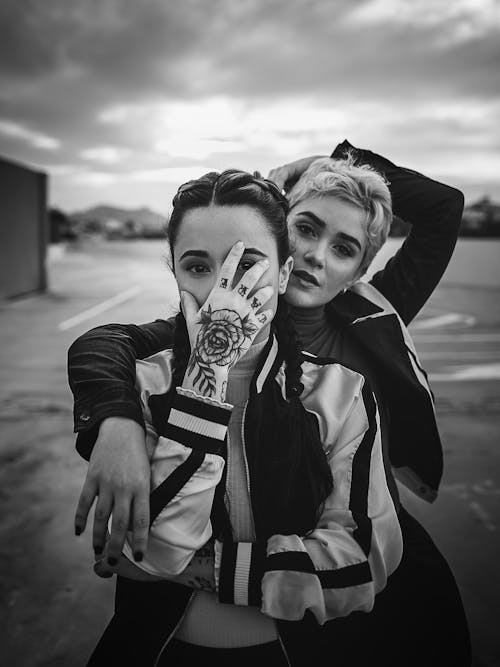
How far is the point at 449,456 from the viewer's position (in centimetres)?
320

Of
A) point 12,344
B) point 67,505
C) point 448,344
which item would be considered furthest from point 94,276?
point 67,505

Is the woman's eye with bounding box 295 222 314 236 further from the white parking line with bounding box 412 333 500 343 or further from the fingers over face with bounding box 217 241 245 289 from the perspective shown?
the white parking line with bounding box 412 333 500 343

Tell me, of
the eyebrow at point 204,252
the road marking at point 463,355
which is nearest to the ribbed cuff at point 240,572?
the eyebrow at point 204,252

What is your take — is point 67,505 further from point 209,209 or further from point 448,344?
point 448,344

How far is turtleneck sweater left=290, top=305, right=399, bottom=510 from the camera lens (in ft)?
4.33

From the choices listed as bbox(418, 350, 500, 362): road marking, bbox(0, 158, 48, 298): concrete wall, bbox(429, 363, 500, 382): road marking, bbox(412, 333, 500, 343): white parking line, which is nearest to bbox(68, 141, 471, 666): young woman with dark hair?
bbox(429, 363, 500, 382): road marking

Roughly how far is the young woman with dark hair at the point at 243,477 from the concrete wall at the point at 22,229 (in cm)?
874

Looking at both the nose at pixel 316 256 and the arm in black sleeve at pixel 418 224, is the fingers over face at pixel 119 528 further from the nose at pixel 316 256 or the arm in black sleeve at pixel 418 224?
the arm in black sleeve at pixel 418 224

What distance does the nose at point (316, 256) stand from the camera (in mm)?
1248

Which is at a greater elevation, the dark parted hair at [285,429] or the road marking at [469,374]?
the dark parted hair at [285,429]

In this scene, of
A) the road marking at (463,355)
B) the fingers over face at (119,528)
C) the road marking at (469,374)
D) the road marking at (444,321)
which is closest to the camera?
the fingers over face at (119,528)

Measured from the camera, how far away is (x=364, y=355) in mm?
1351

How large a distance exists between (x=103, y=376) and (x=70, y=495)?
200 centimetres

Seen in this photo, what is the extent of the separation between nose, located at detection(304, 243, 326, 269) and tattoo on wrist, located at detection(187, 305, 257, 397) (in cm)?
39
